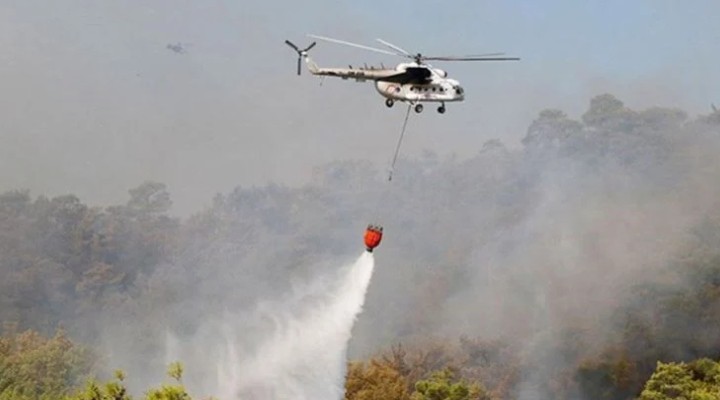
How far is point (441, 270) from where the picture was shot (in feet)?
286

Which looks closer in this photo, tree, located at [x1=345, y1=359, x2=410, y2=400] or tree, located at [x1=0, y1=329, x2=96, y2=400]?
tree, located at [x1=345, y1=359, x2=410, y2=400]

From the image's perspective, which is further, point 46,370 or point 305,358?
point 46,370

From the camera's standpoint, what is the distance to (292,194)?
11250 centimetres

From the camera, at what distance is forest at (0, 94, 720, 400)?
182 ft

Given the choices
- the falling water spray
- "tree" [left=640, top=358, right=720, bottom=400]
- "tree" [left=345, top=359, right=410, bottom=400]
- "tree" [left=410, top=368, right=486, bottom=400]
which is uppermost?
the falling water spray

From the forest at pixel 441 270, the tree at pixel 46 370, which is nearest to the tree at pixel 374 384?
the forest at pixel 441 270

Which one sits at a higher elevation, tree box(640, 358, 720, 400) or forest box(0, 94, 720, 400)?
forest box(0, 94, 720, 400)

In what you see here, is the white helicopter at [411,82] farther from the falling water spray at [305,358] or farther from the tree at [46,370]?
the tree at [46,370]

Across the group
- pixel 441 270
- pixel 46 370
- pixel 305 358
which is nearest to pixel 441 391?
pixel 305 358

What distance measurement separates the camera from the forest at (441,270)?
55.6 meters

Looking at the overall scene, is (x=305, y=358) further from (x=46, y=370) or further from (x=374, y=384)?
(x=46, y=370)

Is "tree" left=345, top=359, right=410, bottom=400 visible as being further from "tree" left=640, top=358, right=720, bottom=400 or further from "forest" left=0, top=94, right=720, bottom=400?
"tree" left=640, top=358, right=720, bottom=400

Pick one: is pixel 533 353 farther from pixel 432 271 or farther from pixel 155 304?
pixel 155 304

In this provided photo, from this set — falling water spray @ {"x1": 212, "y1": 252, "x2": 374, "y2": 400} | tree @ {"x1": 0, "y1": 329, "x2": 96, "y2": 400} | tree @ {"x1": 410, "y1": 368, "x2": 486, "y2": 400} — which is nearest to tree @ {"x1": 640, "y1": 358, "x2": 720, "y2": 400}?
tree @ {"x1": 410, "y1": 368, "x2": 486, "y2": 400}
